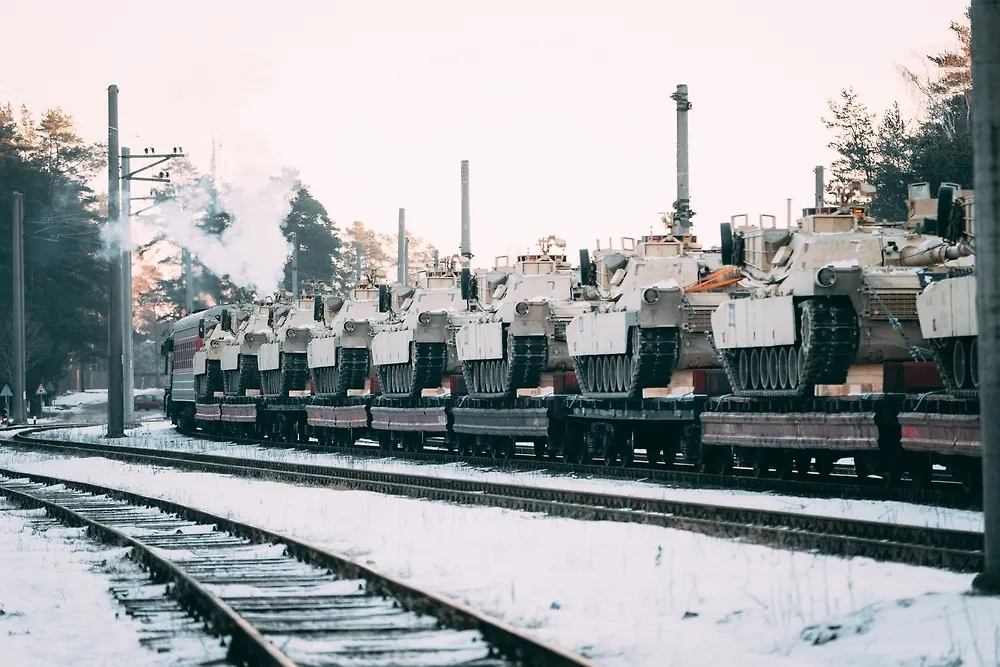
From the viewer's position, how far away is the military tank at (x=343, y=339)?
145ft

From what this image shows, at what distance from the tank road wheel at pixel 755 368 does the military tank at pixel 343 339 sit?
66.1 ft

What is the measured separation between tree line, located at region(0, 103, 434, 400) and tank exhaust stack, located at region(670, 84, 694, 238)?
35435 mm

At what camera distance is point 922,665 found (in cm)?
910

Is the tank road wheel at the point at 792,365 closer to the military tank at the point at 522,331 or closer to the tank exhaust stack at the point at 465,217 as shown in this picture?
the military tank at the point at 522,331

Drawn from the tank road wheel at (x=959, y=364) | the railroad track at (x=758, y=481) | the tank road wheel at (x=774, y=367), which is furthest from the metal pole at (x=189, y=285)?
the tank road wheel at (x=959, y=364)

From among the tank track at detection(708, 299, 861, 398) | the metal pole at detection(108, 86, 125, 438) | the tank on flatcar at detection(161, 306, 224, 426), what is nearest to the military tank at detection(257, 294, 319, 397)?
the metal pole at detection(108, 86, 125, 438)

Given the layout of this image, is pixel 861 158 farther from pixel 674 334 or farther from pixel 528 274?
pixel 674 334

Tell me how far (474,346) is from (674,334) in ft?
23.9

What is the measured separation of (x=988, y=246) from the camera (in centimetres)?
1126

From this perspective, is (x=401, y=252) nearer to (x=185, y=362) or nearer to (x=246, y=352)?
(x=246, y=352)

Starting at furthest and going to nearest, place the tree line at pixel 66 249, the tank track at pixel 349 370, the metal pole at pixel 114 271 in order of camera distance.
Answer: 1. the tree line at pixel 66 249
2. the metal pole at pixel 114 271
3. the tank track at pixel 349 370

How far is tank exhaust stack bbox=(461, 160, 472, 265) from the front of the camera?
46450 millimetres

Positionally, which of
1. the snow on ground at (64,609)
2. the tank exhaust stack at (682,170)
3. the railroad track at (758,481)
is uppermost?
the tank exhaust stack at (682,170)

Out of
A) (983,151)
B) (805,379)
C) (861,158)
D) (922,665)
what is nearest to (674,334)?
(805,379)
